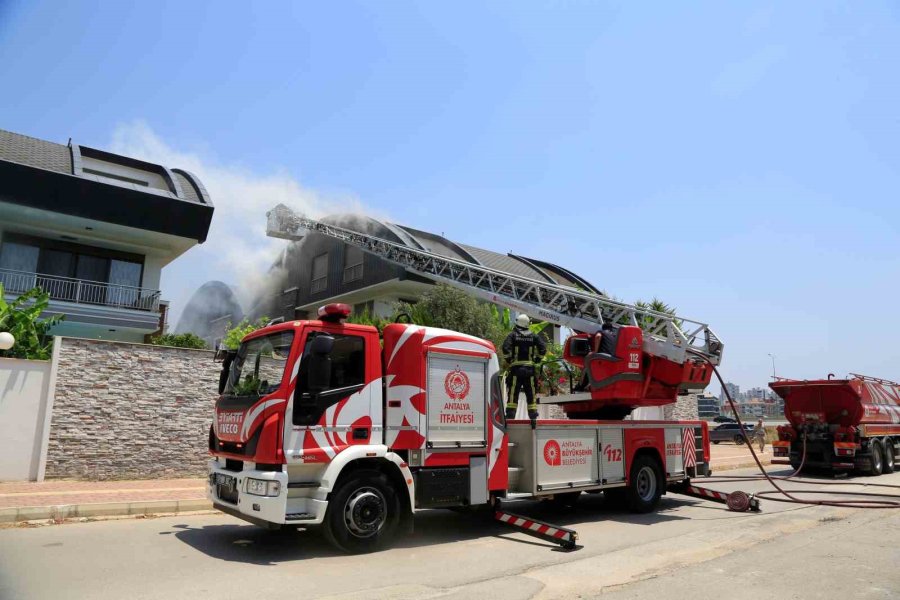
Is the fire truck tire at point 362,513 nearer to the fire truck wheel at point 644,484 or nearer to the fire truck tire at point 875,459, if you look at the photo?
the fire truck wheel at point 644,484

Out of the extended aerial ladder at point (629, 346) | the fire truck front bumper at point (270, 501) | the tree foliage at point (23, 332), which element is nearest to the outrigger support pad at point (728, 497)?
the extended aerial ladder at point (629, 346)

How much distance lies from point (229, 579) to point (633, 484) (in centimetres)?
669

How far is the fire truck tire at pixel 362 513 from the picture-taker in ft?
21.9

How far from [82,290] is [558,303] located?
15528mm

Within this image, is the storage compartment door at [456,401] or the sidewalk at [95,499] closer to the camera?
the storage compartment door at [456,401]

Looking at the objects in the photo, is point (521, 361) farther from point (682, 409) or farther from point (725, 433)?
point (725, 433)

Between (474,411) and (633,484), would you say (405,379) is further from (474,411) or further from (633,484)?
(633,484)

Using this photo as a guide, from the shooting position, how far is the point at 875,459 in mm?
16578

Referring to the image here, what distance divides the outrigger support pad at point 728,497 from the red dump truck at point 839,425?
7.45 metres

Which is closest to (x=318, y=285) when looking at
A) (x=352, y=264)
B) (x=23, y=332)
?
(x=352, y=264)

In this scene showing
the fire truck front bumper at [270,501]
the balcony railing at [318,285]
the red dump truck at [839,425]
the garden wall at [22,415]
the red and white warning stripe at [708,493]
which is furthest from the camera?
the balcony railing at [318,285]

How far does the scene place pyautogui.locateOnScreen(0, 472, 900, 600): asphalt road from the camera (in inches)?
214

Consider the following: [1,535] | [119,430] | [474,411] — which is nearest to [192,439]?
[119,430]

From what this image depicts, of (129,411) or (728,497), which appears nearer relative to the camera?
(728,497)
